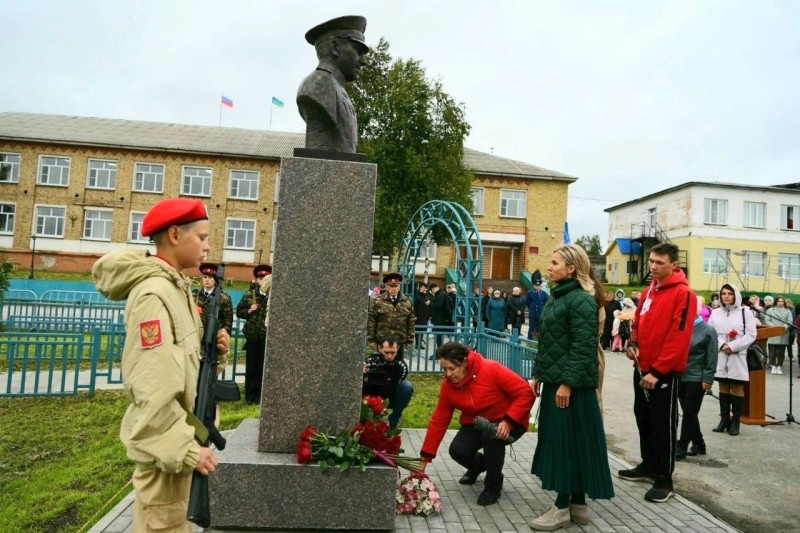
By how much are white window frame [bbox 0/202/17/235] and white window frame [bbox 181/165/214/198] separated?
9.82 metres

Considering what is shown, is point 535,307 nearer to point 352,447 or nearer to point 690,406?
point 690,406

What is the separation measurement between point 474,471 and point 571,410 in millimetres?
1209

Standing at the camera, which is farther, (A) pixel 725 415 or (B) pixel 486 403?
(A) pixel 725 415

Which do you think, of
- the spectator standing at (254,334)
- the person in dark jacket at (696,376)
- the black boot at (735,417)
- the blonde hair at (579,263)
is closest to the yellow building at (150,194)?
the spectator standing at (254,334)

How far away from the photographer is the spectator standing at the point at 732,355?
23.6 ft

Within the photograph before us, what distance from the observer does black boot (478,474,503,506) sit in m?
4.35

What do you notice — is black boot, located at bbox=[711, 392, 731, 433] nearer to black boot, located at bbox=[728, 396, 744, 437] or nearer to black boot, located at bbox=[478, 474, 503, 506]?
black boot, located at bbox=[728, 396, 744, 437]

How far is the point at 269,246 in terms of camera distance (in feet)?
107

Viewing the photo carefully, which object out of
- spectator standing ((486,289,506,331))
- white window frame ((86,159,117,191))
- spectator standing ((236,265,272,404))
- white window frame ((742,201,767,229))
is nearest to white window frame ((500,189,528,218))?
white window frame ((742,201,767,229))

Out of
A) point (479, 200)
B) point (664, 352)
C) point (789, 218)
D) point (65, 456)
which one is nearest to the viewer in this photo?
point (664, 352)

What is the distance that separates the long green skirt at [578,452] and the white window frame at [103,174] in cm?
3398

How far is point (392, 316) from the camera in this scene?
9023 mm

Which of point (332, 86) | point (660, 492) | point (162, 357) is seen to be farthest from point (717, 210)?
point (162, 357)

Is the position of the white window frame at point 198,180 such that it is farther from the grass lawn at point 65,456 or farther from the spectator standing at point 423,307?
the grass lawn at point 65,456
